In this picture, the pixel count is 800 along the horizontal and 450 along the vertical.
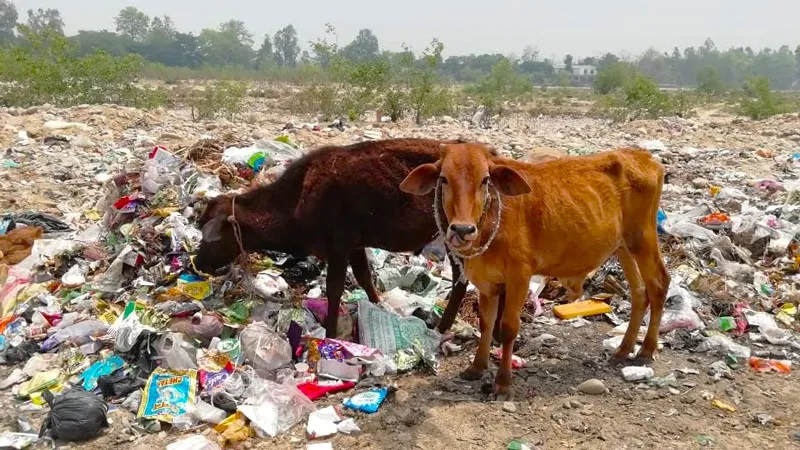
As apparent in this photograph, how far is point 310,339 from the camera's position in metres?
5.07

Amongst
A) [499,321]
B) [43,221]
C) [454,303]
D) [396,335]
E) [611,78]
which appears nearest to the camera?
[396,335]

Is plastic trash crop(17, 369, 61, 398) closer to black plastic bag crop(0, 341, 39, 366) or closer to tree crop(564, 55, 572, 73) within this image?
black plastic bag crop(0, 341, 39, 366)

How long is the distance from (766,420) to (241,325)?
381 cm

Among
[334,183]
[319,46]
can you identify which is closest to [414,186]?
[334,183]

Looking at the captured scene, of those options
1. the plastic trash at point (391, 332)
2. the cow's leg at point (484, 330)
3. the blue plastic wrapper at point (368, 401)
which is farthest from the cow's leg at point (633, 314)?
the blue plastic wrapper at point (368, 401)

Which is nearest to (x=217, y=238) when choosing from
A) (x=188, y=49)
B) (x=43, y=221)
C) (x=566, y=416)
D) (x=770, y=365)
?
(x=566, y=416)

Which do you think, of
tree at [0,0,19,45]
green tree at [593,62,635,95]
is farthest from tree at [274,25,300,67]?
green tree at [593,62,635,95]

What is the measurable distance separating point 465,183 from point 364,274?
7.74ft

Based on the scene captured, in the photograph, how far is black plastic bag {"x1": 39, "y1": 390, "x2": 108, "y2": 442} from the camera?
4.08m

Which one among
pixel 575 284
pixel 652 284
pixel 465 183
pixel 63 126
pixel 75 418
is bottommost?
pixel 75 418

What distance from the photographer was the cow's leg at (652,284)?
16.0ft

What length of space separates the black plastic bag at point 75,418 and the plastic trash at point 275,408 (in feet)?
2.87

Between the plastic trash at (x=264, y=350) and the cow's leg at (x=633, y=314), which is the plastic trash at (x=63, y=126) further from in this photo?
the cow's leg at (x=633, y=314)

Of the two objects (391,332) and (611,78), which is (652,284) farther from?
(611,78)
